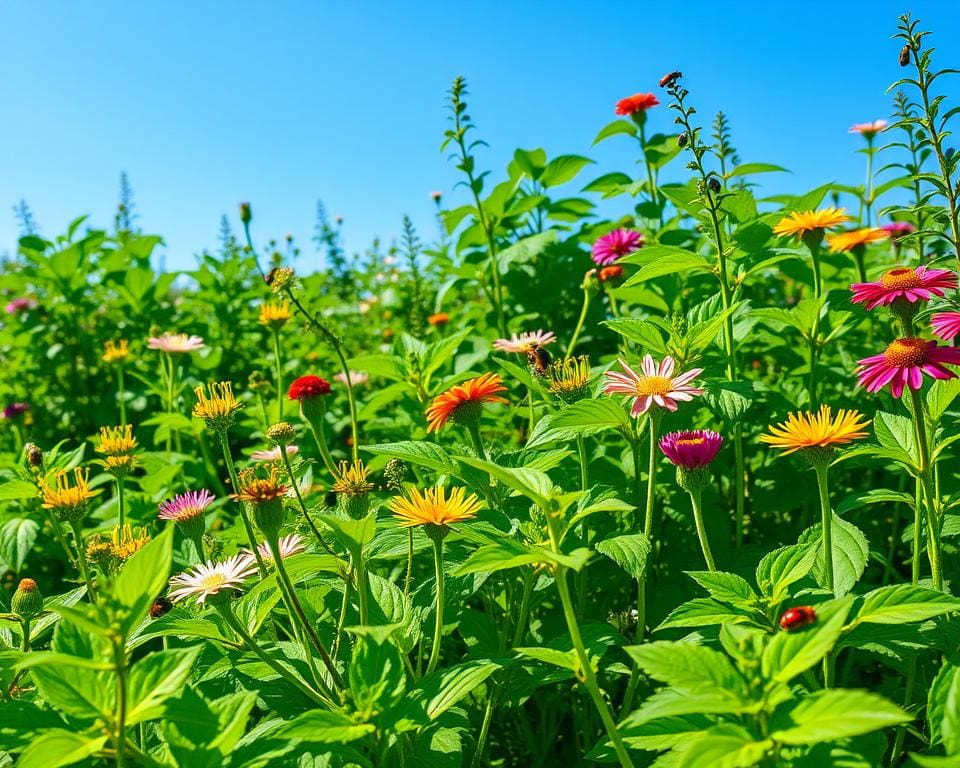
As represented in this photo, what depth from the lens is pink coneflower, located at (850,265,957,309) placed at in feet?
4.39

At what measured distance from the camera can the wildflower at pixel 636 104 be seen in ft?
9.44

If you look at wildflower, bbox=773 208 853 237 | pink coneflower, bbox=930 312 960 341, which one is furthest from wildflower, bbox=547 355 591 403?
wildflower, bbox=773 208 853 237

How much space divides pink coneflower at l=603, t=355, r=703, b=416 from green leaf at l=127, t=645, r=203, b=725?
2.85 ft

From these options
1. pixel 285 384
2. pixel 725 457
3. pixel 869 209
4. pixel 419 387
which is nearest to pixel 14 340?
pixel 285 384

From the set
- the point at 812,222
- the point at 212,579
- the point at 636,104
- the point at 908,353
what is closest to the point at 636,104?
the point at 636,104

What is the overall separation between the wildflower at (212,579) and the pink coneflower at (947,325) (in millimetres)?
1339

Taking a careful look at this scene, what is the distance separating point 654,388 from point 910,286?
1.62ft

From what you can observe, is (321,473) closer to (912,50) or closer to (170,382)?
(170,382)

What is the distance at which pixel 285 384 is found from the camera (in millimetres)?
3635

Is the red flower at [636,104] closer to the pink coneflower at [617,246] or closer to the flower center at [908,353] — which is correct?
the pink coneflower at [617,246]

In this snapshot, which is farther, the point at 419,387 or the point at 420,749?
the point at 419,387

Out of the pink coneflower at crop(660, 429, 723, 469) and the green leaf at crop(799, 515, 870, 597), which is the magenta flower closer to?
the pink coneflower at crop(660, 429, 723, 469)

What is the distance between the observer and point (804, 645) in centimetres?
91

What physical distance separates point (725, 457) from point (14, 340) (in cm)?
420
